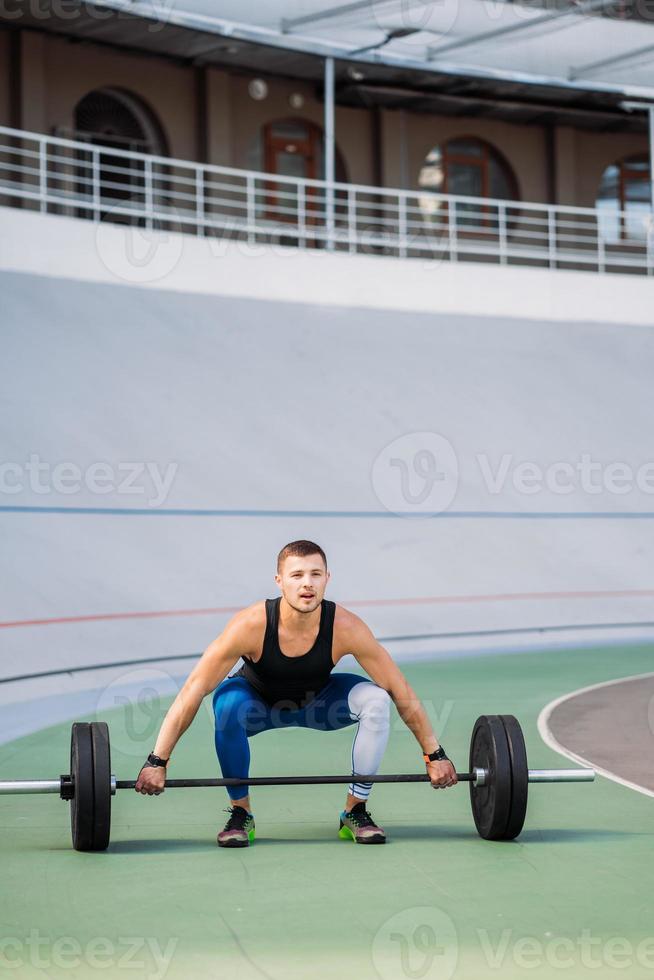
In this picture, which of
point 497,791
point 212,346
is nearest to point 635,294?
point 212,346

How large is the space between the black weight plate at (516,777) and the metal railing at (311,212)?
11272 mm

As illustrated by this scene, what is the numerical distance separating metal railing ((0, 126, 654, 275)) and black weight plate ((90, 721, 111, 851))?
450 inches

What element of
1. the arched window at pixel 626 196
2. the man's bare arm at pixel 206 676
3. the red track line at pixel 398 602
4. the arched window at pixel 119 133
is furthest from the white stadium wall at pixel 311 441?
the man's bare arm at pixel 206 676

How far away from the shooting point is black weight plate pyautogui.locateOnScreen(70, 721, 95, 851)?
460 cm

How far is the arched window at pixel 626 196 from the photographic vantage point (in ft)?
72.6

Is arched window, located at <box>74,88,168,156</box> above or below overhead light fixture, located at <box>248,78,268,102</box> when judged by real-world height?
below

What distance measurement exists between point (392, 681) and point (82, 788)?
1.11 meters

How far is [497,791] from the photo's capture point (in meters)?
4.79

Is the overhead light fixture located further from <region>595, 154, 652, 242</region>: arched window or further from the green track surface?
the green track surface

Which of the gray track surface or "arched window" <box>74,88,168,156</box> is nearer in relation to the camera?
the gray track surface

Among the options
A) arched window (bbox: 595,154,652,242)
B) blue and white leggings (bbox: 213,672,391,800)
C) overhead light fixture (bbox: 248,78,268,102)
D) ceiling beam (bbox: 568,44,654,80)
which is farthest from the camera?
arched window (bbox: 595,154,652,242)

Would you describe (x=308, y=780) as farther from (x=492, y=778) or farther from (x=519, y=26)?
(x=519, y=26)

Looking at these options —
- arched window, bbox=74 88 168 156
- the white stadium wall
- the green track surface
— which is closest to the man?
the green track surface

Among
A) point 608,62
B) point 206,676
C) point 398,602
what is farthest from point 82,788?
point 608,62
